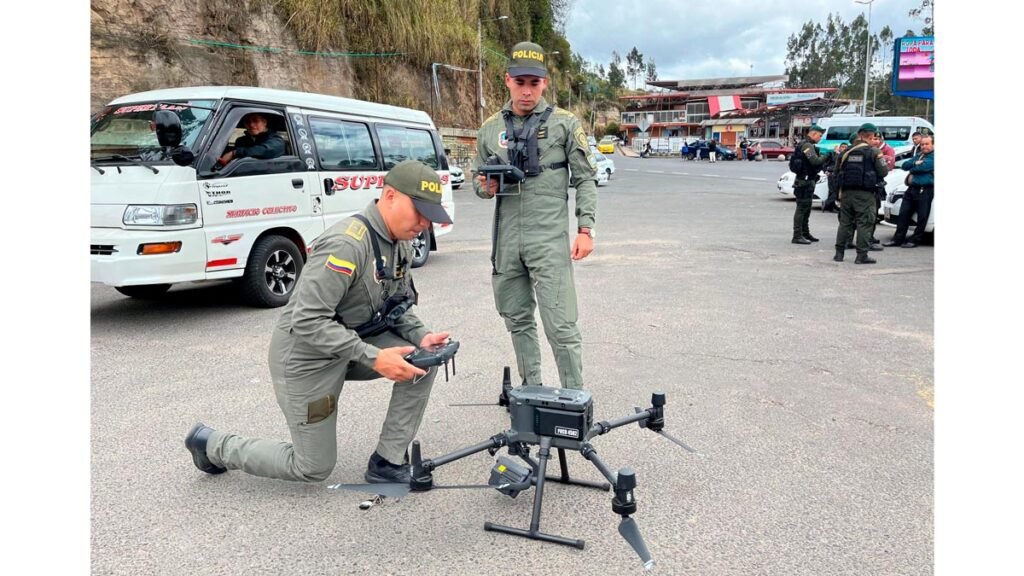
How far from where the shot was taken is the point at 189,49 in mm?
17344

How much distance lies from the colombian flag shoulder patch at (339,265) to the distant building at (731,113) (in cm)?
6944

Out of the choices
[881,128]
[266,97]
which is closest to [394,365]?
[266,97]

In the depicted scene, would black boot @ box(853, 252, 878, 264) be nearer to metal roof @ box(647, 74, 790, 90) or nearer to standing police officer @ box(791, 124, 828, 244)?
standing police officer @ box(791, 124, 828, 244)

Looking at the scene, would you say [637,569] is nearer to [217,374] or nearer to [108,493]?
[108,493]

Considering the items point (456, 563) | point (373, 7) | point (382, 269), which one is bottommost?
point (456, 563)

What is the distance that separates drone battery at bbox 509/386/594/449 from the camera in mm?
2766

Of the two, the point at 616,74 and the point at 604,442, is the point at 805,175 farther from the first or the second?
the point at 616,74

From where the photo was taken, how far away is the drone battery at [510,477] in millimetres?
2850

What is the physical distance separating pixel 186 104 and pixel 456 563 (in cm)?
529

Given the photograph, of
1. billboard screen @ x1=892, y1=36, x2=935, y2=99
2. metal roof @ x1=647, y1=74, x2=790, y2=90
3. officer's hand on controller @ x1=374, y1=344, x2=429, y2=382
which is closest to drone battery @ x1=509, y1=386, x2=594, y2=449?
officer's hand on controller @ x1=374, y1=344, x2=429, y2=382

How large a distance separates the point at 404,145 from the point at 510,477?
646 cm

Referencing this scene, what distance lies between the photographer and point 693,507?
3.02 m

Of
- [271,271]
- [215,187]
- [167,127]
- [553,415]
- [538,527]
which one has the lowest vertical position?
[538,527]

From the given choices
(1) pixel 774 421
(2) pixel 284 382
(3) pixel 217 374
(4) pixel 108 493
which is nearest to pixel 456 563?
(2) pixel 284 382
